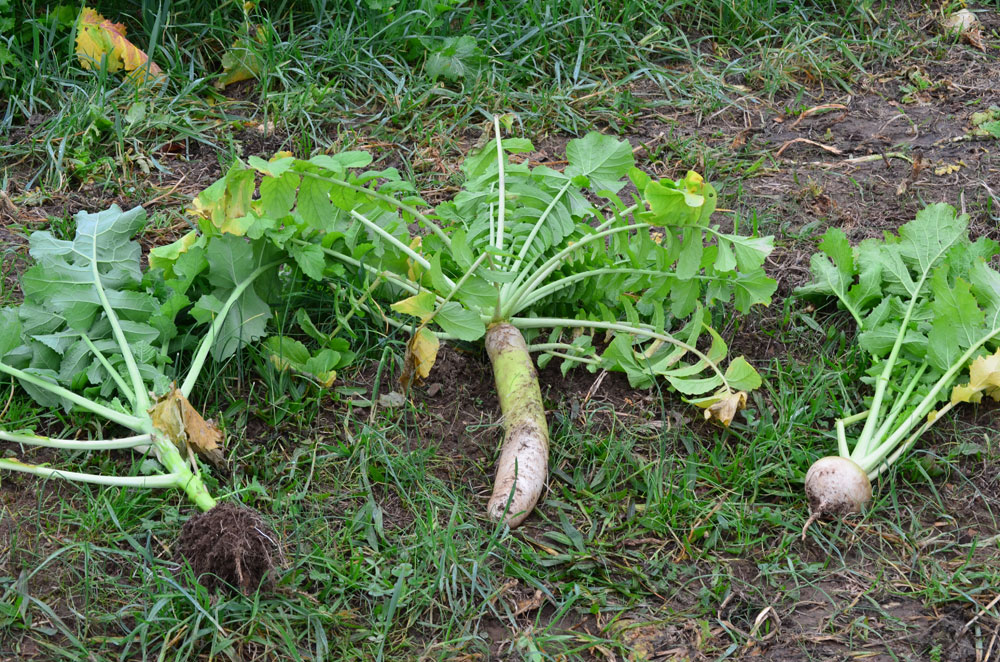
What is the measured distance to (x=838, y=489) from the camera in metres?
2.38

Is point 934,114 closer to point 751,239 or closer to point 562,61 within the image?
point 562,61

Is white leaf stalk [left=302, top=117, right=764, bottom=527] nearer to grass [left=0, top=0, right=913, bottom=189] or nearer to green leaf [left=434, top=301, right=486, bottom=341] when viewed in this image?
green leaf [left=434, top=301, right=486, bottom=341]

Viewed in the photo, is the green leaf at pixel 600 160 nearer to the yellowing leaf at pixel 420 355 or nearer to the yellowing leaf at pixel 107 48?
the yellowing leaf at pixel 420 355

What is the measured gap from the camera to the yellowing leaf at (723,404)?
2.60 meters

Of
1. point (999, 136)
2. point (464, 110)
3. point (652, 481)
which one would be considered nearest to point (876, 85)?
point (999, 136)

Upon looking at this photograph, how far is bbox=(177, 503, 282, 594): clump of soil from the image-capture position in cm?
207

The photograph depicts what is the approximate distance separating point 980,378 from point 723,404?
2.23ft

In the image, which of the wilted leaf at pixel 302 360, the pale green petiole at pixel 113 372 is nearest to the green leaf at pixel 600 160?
the wilted leaf at pixel 302 360

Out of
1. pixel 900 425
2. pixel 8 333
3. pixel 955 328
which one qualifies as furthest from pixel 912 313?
pixel 8 333

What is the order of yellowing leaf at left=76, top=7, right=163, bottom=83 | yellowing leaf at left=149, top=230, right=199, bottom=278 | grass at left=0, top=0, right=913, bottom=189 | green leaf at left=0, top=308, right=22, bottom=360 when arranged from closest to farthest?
green leaf at left=0, top=308, right=22, bottom=360
yellowing leaf at left=149, top=230, right=199, bottom=278
grass at left=0, top=0, right=913, bottom=189
yellowing leaf at left=76, top=7, right=163, bottom=83

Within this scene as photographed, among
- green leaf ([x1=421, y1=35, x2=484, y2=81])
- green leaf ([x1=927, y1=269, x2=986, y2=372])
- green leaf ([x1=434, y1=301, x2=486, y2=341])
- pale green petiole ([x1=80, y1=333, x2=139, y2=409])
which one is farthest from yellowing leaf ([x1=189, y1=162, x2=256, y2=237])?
green leaf ([x1=927, y1=269, x2=986, y2=372])

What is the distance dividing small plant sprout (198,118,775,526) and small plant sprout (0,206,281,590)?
24cm

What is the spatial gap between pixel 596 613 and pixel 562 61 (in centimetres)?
279

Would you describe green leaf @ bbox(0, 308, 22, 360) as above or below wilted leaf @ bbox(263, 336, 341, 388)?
above
